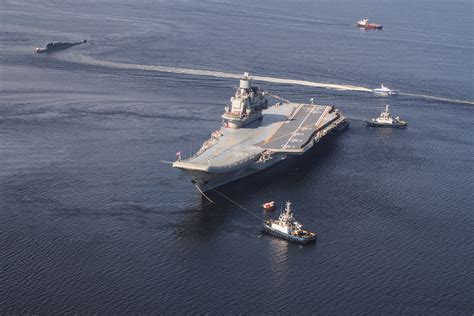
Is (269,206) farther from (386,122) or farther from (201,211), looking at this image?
(386,122)

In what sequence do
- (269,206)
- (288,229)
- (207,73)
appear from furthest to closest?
(207,73), (269,206), (288,229)

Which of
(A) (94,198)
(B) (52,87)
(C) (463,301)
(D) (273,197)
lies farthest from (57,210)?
(B) (52,87)

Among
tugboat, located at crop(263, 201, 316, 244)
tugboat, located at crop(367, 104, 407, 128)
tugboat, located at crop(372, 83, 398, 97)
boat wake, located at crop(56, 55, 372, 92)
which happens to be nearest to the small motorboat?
tugboat, located at crop(263, 201, 316, 244)

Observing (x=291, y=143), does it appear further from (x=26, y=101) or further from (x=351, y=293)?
(x=26, y=101)

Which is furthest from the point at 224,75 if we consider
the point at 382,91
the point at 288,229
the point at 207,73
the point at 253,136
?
the point at 288,229

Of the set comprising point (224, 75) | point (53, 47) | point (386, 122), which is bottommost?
point (386, 122)

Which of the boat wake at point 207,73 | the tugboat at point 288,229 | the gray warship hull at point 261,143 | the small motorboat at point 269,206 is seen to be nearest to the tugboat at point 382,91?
the boat wake at point 207,73

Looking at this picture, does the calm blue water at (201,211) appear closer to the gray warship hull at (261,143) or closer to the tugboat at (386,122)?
the tugboat at (386,122)
